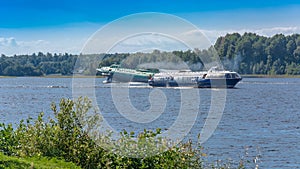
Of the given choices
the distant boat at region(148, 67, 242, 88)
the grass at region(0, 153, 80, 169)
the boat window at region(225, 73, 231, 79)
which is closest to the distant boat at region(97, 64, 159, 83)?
the distant boat at region(148, 67, 242, 88)

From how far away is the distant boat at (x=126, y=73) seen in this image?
122 metres

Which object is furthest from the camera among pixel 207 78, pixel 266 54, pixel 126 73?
pixel 266 54

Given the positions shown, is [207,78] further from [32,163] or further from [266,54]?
[32,163]

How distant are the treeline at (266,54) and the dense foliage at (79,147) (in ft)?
550

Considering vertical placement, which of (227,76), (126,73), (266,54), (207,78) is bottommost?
(207,78)

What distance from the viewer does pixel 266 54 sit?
18975 centimetres

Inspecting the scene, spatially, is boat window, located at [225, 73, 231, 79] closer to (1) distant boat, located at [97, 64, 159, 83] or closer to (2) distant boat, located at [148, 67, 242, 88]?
(2) distant boat, located at [148, 67, 242, 88]

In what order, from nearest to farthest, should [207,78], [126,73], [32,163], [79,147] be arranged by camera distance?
[32,163], [79,147], [207,78], [126,73]

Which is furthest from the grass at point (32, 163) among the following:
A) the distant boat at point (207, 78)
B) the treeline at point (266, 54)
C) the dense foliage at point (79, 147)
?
the treeline at point (266, 54)

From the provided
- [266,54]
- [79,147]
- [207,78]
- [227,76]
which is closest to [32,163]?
[79,147]

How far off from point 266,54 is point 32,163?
180887mm

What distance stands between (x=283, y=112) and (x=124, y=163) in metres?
45.0

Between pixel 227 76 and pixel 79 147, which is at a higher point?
pixel 227 76

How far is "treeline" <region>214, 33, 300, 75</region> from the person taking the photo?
186875 mm
